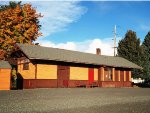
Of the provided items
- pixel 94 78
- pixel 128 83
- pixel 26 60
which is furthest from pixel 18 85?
pixel 128 83

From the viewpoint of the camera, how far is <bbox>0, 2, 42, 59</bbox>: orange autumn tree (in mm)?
39728

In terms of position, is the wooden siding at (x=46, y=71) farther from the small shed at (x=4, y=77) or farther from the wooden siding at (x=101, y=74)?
the wooden siding at (x=101, y=74)

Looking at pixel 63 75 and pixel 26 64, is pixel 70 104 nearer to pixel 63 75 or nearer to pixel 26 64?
pixel 26 64

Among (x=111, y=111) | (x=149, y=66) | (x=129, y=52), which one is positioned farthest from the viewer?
(x=129, y=52)

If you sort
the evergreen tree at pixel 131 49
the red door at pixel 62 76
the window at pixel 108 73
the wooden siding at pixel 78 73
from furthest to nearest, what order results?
the evergreen tree at pixel 131 49 → the window at pixel 108 73 → the wooden siding at pixel 78 73 → the red door at pixel 62 76

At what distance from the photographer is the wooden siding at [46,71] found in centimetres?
3078

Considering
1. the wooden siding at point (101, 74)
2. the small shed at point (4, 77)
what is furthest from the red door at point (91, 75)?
the small shed at point (4, 77)

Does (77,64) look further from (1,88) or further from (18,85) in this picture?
(1,88)

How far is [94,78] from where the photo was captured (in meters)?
37.7

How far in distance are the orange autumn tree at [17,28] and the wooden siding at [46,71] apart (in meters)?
9.33

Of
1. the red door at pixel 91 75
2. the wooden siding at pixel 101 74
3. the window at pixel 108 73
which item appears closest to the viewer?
the red door at pixel 91 75

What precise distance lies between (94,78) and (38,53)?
10.1m

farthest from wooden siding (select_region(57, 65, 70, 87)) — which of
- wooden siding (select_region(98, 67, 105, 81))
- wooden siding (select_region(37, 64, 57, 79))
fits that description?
wooden siding (select_region(98, 67, 105, 81))

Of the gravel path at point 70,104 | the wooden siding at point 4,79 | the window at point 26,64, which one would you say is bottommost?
the gravel path at point 70,104
